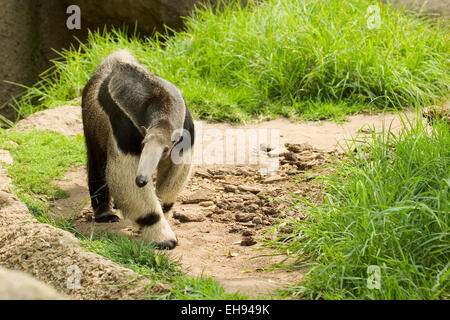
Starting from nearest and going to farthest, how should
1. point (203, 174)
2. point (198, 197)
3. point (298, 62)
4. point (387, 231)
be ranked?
point (387, 231)
point (198, 197)
point (203, 174)
point (298, 62)

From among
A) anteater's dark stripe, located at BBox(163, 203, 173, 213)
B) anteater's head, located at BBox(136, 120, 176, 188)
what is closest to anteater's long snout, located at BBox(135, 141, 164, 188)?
anteater's head, located at BBox(136, 120, 176, 188)

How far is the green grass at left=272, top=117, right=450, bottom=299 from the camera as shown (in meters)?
3.22

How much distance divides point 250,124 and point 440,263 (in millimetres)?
4119

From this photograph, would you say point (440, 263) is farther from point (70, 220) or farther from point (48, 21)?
point (48, 21)

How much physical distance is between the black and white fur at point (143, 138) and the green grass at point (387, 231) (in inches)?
38.6

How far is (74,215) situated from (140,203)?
2.75 ft

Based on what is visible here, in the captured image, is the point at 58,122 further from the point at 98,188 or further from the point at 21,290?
the point at 21,290

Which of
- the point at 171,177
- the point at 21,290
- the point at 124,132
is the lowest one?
the point at 171,177

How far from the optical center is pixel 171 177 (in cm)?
459

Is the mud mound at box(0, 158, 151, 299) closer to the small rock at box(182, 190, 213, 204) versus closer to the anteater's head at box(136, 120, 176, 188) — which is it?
the anteater's head at box(136, 120, 176, 188)

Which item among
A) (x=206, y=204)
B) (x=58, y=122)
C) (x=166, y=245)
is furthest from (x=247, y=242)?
(x=58, y=122)

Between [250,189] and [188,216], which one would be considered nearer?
[188,216]

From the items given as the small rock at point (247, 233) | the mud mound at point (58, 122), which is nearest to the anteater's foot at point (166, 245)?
the small rock at point (247, 233)
